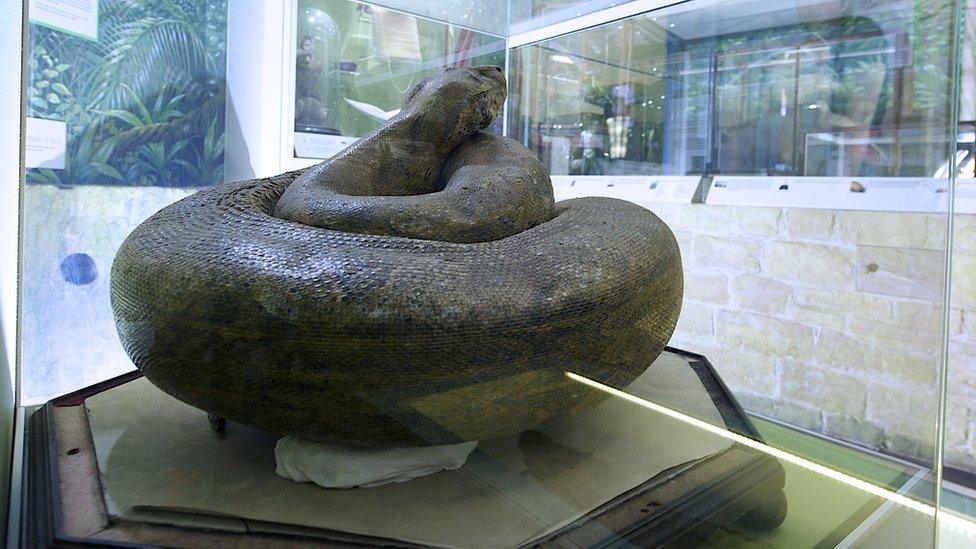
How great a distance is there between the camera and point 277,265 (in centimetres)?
107

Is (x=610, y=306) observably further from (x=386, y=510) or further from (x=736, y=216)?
(x=736, y=216)

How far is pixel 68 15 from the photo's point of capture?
73.9 inches

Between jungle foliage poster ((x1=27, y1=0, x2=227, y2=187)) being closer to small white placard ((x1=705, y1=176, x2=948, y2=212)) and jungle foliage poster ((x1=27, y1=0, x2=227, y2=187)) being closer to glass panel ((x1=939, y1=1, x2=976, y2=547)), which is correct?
small white placard ((x1=705, y1=176, x2=948, y2=212))

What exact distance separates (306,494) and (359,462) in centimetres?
9

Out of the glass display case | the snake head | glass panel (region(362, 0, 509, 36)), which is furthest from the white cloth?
glass panel (region(362, 0, 509, 36))

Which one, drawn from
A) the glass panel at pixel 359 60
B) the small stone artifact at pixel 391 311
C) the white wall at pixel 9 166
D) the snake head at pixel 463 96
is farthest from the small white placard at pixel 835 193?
the white wall at pixel 9 166

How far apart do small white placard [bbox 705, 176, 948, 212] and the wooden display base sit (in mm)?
532

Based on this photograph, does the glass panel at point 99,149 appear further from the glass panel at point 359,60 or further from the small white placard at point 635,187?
the small white placard at point 635,187

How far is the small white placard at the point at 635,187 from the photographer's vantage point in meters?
2.11

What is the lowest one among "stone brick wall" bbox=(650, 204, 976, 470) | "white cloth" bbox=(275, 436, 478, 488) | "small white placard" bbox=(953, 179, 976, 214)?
"white cloth" bbox=(275, 436, 478, 488)

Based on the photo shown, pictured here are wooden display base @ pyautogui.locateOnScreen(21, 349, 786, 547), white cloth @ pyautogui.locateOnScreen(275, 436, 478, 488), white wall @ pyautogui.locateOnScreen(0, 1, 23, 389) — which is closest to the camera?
wooden display base @ pyautogui.locateOnScreen(21, 349, 786, 547)

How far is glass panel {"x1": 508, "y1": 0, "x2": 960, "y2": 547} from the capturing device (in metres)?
1.23

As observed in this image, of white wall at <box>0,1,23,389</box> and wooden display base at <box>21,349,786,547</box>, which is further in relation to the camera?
white wall at <box>0,1,23,389</box>

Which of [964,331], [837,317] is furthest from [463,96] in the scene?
[964,331]
